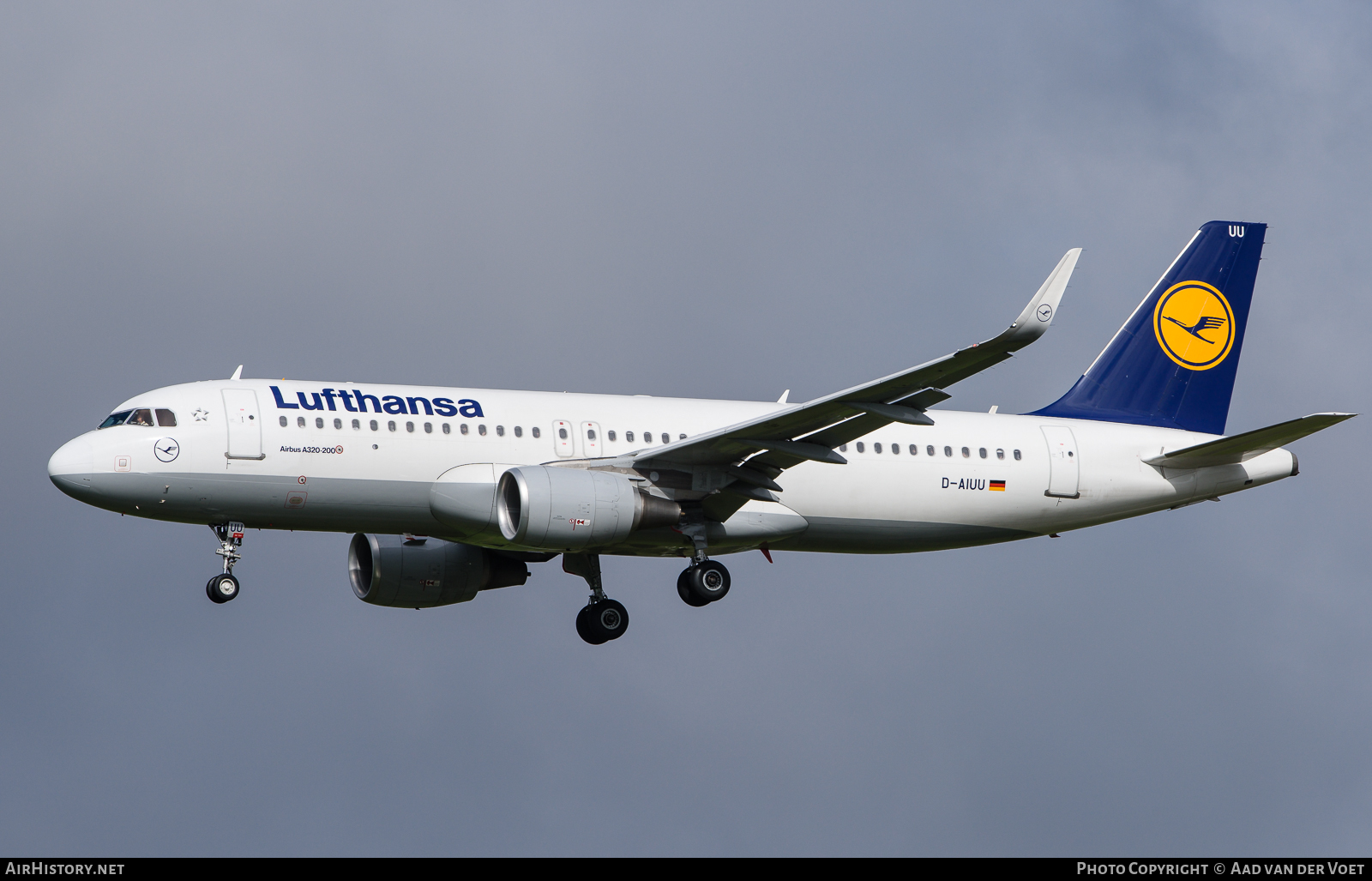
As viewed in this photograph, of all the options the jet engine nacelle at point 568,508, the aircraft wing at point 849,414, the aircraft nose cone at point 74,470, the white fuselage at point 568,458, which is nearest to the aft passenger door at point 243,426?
the white fuselage at point 568,458

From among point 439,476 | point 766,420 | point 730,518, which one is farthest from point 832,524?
point 439,476

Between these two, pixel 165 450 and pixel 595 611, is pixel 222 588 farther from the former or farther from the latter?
pixel 595 611

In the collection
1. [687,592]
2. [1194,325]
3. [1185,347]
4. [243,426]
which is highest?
[1194,325]

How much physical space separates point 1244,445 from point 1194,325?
19.6 ft

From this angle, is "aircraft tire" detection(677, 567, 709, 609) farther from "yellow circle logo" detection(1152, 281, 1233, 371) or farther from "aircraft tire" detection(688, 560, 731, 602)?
"yellow circle logo" detection(1152, 281, 1233, 371)

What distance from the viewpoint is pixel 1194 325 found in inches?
1610

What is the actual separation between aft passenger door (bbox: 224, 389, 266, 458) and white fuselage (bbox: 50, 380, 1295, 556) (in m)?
0.02

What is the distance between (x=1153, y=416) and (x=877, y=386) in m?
12.8

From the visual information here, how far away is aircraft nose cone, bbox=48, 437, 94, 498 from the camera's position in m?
31.3

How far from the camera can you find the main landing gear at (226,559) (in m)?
31.6

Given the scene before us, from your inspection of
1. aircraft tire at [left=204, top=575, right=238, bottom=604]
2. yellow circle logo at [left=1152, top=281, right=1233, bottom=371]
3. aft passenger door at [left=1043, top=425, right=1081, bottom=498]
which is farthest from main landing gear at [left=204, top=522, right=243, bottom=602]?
yellow circle logo at [left=1152, top=281, right=1233, bottom=371]

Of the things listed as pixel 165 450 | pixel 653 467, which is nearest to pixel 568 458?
pixel 653 467

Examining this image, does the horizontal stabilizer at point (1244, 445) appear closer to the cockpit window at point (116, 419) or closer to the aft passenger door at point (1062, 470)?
the aft passenger door at point (1062, 470)

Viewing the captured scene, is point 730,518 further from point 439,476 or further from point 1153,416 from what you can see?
point 1153,416
